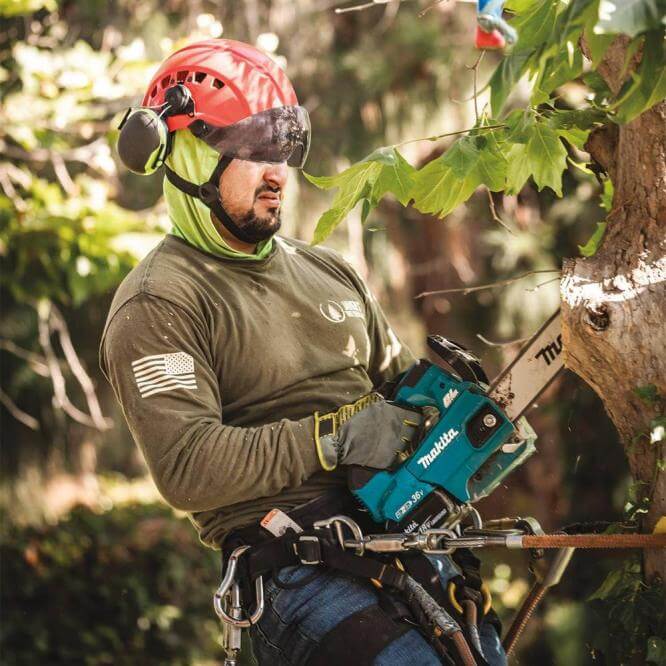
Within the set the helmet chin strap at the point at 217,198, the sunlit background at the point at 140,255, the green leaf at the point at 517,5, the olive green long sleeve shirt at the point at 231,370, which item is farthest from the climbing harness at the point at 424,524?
the sunlit background at the point at 140,255

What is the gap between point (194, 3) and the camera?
8.55 meters

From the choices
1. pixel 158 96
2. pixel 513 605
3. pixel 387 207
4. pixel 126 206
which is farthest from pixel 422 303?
pixel 158 96

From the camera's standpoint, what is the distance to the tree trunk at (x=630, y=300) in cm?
264

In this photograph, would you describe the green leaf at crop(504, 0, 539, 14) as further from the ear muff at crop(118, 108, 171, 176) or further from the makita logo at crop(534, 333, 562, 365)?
the ear muff at crop(118, 108, 171, 176)

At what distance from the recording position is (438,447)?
286 centimetres

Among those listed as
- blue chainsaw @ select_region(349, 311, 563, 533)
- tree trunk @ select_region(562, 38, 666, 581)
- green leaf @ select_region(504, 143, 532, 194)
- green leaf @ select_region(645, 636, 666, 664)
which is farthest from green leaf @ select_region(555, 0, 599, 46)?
green leaf @ select_region(645, 636, 666, 664)

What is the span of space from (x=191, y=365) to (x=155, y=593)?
5.56 m

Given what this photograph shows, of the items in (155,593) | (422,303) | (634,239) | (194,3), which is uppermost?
(634,239)

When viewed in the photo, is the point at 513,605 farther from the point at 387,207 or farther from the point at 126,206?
the point at 126,206

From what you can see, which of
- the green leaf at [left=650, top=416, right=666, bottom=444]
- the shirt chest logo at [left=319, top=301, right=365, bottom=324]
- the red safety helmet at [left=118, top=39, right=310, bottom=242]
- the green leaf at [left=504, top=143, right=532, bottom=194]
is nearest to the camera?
the green leaf at [left=650, top=416, right=666, bottom=444]

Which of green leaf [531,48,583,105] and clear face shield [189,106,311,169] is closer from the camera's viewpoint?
green leaf [531,48,583,105]

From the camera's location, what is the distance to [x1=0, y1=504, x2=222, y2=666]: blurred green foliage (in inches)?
302

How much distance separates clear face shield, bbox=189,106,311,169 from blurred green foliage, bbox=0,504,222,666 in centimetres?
534

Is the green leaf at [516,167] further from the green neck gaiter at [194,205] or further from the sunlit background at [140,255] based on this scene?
the sunlit background at [140,255]
